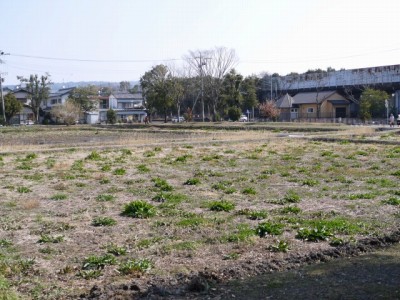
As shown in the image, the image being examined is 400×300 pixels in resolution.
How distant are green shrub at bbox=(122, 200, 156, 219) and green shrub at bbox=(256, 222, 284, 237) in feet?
6.74

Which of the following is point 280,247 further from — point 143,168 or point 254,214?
point 143,168

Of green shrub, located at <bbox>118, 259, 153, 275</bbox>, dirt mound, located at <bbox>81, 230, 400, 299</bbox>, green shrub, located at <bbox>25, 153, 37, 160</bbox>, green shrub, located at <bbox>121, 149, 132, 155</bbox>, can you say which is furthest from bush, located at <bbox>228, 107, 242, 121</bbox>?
green shrub, located at <bbox>118, 259, 153, 275</bbox>

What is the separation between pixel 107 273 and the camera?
614 centimetres

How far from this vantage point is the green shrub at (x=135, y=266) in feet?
20.1

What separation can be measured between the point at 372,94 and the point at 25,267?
2028 inches

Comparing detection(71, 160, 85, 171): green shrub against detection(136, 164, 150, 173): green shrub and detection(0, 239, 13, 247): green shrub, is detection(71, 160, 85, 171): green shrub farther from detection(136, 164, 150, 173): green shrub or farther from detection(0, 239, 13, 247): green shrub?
detection(0, 239, 13, 247): green shrub

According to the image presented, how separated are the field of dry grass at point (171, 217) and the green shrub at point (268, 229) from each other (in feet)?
0.05

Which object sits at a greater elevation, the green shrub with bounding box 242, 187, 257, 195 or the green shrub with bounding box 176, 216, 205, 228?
the green shrub with bounding box 242, 187, 257, 195

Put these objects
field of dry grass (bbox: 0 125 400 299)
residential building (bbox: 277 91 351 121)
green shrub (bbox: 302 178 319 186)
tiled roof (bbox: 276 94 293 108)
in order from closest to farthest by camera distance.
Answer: field of dry grass (bbox: 0 125 400 299)
green shrub (bbox: 302 178 319 186)
residential building (bbox: 277 91 351 121)
tiled roof (bbox: 276 94 293 108)

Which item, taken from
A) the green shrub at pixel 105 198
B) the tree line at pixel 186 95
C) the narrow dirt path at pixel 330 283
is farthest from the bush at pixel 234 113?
the narrow dirt path at pixel 330 283

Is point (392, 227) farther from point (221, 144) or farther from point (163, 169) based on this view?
point (221, 144)

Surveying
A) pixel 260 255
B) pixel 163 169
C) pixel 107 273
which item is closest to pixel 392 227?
pixel 260 255

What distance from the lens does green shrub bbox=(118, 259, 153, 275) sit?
6.14 meters

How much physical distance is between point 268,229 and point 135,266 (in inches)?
93.4
